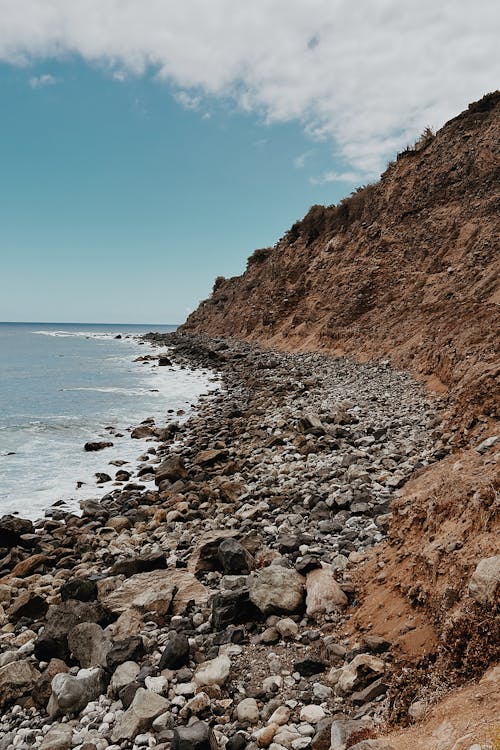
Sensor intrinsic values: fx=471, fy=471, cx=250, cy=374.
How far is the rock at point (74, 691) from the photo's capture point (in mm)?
4730

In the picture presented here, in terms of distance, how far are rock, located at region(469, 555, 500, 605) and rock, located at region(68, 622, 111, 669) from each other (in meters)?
3.92

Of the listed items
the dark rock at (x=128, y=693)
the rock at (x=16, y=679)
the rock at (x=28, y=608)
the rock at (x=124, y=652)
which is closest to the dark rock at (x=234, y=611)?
the rock at (x=124, y=652)

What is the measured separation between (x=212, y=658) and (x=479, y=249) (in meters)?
22.6

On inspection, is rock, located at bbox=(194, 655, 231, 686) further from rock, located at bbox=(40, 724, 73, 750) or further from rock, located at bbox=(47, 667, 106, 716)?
rock, located at bbox=(40, 724, 73, 750)

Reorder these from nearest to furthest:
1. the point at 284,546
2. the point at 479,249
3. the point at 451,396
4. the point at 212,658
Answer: the point at 212,658
the point at 284,546
the point at 451,396
the point at 479,249

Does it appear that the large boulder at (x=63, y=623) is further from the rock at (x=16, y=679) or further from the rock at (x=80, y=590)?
the rock at (x=80, y=590)

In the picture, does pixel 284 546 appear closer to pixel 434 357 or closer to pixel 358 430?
pixel 358 430

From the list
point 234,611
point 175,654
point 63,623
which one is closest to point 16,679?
point 63,623

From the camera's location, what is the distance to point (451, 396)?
11516mm

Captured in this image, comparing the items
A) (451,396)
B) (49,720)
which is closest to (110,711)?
(49,720)

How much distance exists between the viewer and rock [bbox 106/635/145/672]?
507cm

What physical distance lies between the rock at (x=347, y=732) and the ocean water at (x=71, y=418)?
9745mm

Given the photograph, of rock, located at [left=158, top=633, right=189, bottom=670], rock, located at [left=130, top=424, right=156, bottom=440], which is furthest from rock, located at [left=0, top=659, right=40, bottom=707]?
rock, located at [left=130, top=424, right=156, bottom=440]

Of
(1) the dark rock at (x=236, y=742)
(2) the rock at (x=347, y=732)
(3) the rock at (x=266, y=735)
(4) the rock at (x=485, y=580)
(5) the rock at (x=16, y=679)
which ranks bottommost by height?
(5) the rock at (x=16, y=679)
